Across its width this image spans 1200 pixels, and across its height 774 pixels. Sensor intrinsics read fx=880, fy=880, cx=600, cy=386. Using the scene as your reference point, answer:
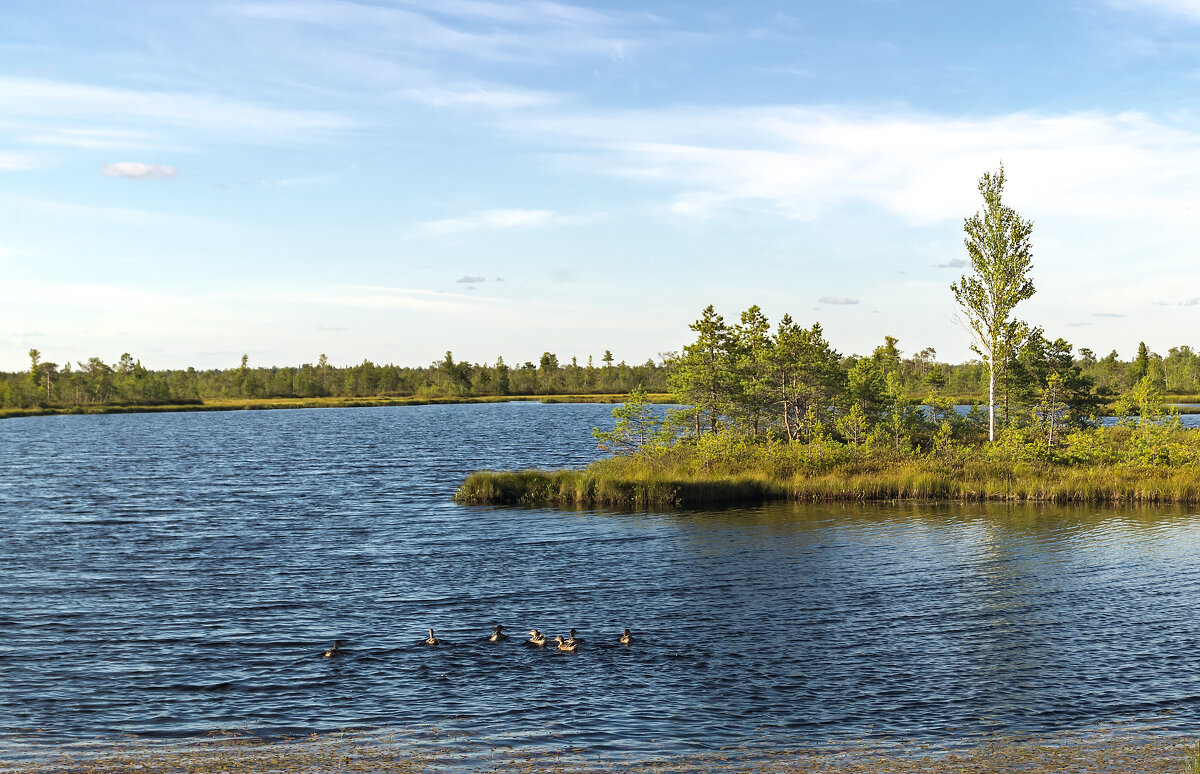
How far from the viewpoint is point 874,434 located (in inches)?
2518

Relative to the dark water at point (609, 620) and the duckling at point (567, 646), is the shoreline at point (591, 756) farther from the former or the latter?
the duckling at point (567, 646)

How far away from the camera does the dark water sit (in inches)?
756

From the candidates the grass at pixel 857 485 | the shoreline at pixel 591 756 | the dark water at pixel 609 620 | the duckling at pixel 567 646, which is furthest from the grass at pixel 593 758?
the grass at pixel 857 485

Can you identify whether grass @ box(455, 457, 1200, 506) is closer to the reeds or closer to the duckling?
the reeds

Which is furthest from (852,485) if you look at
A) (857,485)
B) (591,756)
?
(591,756)

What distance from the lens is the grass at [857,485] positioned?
50.3 m

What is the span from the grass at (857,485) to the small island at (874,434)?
86 mm

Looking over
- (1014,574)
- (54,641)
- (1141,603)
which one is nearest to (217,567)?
(54,641)

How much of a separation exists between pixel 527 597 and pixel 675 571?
6624mm

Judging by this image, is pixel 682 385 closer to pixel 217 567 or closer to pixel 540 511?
pixel 540 511

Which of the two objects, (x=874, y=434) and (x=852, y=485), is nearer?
(x=852, y=485)

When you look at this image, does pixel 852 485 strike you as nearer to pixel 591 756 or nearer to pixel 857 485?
pixel 857 485

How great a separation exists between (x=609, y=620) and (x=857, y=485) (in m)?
30.6

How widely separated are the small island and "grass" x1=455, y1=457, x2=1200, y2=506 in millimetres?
86
